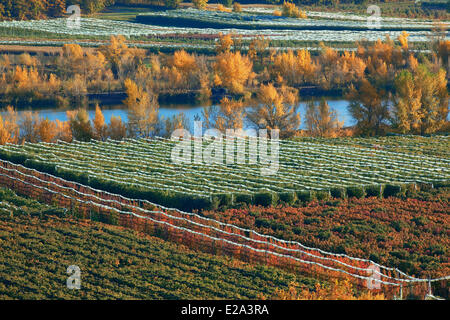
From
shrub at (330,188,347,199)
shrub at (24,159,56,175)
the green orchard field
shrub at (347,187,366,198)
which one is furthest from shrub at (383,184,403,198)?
shrub at (24,159,56,175)

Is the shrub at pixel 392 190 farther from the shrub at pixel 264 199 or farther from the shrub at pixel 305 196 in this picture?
the shrub at pixel 264 199

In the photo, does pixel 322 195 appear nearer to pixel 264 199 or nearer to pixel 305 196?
pixel 305 196

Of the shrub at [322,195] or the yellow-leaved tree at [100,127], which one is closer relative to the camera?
the shrub at [322,195]

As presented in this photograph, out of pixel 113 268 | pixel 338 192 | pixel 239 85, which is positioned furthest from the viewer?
pixel 239 85

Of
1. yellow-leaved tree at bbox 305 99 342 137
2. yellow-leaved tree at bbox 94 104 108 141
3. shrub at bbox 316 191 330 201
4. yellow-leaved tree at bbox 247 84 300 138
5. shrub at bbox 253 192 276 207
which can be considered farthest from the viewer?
yellow-leaved tree at bbox 247 84 300 138

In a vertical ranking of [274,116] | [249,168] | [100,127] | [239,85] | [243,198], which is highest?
[243,198]

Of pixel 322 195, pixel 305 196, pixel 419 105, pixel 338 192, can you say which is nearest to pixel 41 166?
pixel 305 196

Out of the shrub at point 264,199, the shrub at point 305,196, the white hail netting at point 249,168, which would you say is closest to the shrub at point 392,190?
the white hail netting at point 249,168

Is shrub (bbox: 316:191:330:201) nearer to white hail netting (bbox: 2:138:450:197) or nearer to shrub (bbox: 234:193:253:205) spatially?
white hail netting (bbox: 2:138:450:197)
